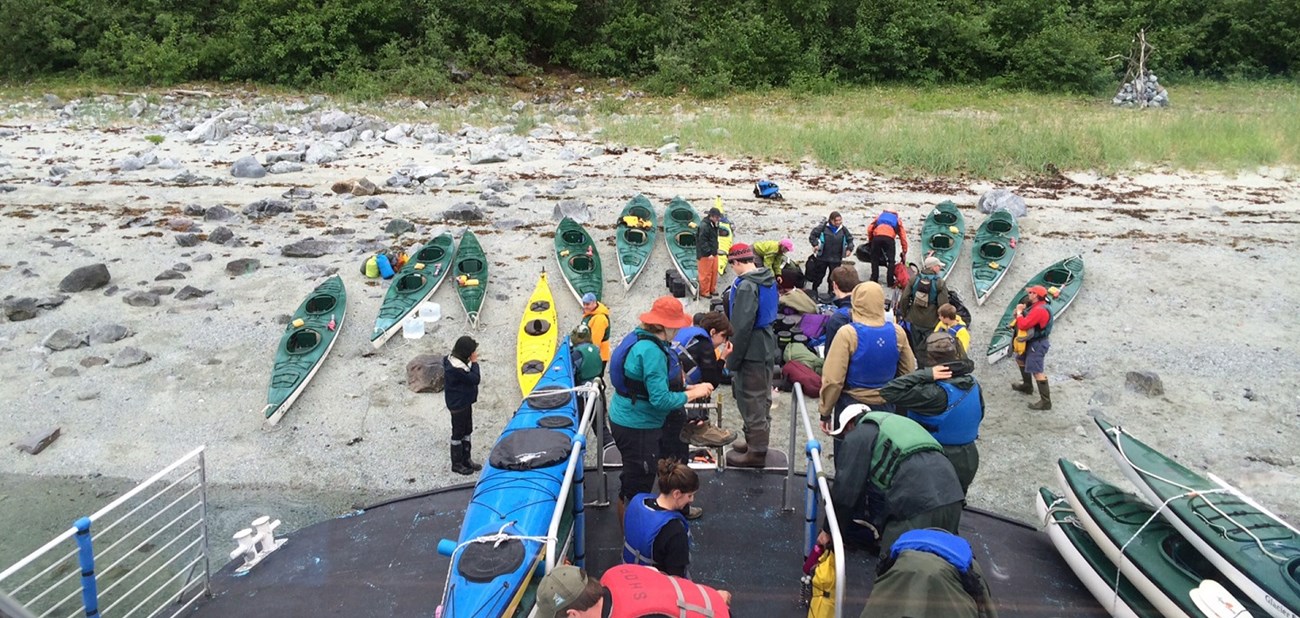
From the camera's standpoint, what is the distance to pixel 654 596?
3422mm

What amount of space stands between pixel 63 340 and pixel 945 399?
34.5ft

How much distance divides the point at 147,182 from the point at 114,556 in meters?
13.3

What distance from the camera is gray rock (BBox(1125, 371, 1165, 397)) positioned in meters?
9.04

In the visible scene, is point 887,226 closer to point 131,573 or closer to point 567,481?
point 567,481

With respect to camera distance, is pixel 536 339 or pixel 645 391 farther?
pixel 536 339

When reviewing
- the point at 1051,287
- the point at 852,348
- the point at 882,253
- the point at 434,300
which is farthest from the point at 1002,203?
the point at 852,348

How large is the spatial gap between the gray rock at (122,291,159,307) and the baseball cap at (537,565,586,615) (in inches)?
409

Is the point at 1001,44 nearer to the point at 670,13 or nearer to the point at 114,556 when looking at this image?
the point at 670,13

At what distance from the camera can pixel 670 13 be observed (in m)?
34.3

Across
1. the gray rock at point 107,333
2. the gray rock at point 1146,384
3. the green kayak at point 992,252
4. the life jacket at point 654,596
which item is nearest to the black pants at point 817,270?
the green kayak at point 992,252

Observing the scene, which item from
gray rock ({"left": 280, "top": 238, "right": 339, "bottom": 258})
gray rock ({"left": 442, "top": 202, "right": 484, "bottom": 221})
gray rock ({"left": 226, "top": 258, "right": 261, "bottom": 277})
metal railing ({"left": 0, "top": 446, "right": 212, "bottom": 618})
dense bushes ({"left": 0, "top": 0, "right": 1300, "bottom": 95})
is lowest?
metal railing ({"left": 0, "top": 446, "right": 212, "bottom": 618})

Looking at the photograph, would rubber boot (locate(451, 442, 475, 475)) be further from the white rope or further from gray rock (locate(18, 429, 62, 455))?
the white rope

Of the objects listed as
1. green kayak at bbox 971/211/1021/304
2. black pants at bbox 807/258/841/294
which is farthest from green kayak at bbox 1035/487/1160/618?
green kayak at bbox 971/211/1021/304

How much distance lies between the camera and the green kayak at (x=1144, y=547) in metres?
4.39
